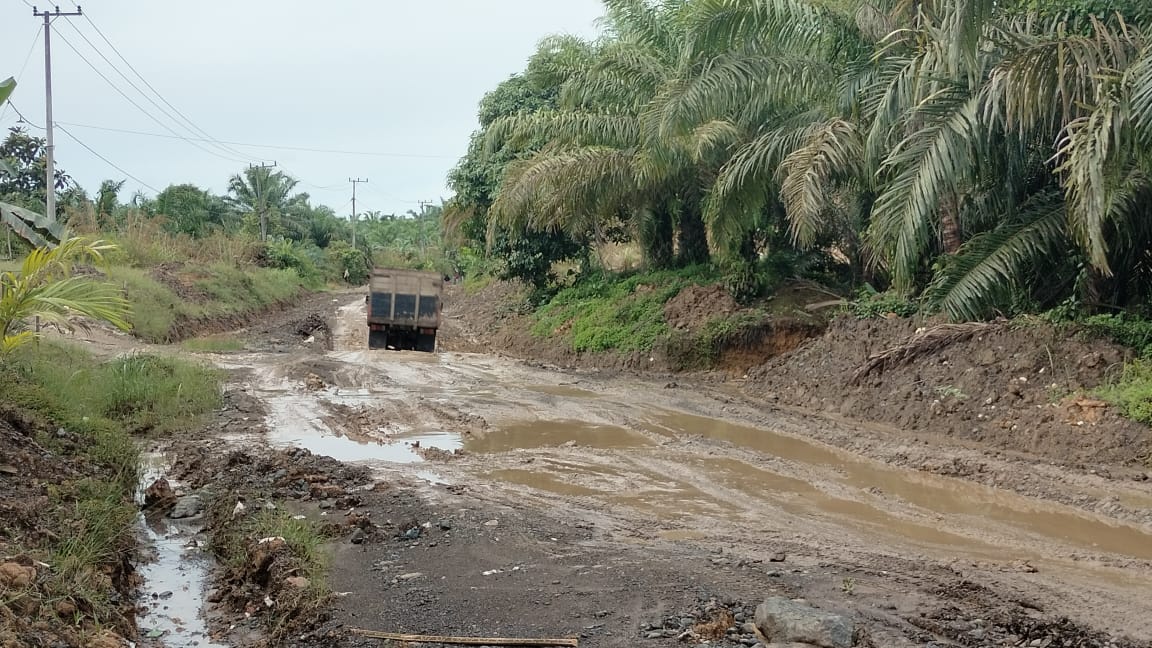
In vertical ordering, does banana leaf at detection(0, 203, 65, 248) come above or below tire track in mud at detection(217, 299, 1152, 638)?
above

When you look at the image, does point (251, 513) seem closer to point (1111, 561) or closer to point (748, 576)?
point (748, 576)

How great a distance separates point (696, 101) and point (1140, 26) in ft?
19.4

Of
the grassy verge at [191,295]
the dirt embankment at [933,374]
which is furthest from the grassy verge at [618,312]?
the grassy verge at [191,295]

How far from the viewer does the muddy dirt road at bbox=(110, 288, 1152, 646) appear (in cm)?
494

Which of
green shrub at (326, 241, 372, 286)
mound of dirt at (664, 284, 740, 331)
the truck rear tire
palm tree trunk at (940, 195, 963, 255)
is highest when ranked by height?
green shrub at (326, 241, 372, 286)

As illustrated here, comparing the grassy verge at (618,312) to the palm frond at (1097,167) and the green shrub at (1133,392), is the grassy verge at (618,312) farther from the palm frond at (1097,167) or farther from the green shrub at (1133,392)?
the palm frond at (1097,167)

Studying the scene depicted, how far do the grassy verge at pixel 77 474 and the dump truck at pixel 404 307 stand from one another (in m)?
8.51

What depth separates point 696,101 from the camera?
1423cm

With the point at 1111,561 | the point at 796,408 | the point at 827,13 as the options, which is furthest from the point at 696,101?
the point at 1111,561

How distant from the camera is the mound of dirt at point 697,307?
680 inches

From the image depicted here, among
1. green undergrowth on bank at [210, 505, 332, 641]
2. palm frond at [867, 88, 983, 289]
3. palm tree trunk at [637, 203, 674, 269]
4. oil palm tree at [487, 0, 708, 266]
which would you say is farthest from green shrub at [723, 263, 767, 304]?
green undergrowth on bank at [210, 505, 332, 641]

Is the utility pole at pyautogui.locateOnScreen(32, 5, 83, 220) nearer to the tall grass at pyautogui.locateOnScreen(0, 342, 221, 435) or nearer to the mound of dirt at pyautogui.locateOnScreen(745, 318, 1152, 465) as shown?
the tall grass at pyautogui.locateOnScreen(0, 342, 221, 435)

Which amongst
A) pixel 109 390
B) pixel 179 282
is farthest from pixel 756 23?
pixel 179 282

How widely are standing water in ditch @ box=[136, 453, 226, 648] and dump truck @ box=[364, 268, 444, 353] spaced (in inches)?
511
